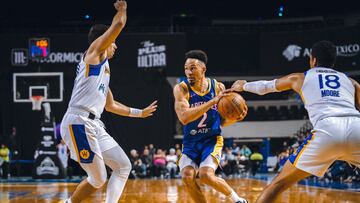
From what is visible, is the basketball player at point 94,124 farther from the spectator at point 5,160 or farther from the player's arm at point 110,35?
the spectator at point 5,160

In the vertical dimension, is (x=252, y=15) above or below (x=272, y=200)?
above

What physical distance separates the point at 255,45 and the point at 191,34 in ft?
9.31

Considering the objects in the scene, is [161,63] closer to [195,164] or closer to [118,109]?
[118,109]

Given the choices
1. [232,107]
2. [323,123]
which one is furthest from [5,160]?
[323,123]

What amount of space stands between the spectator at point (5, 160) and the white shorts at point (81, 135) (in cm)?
1433

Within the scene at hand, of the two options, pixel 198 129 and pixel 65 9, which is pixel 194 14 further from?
pixel 198 129

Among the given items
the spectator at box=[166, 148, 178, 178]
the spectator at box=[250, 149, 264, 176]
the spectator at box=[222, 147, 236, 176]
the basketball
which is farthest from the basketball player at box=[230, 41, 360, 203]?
the spectator at box=[250, 149, 264, 176]

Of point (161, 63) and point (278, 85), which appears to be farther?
point (161, 63)

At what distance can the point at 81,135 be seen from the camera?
5.41 meters

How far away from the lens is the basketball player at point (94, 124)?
212 inches

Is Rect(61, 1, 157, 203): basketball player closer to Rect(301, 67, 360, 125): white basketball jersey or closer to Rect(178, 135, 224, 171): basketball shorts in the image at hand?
Rect(178, 135, 224, 171): basketball shorts

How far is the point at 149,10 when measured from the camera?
26016 millimetres

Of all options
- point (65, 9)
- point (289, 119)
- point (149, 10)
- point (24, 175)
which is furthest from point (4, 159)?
point (289, 119)

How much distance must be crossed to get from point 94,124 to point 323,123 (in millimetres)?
2336
